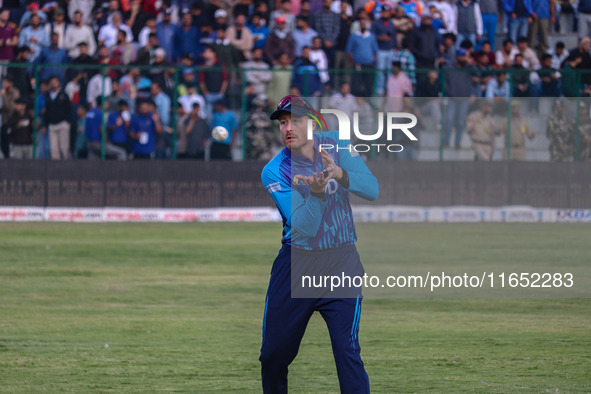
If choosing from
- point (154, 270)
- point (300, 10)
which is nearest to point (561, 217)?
point (300, 10)

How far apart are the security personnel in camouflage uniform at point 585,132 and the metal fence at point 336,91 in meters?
0.02

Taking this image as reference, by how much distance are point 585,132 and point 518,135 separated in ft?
5.32

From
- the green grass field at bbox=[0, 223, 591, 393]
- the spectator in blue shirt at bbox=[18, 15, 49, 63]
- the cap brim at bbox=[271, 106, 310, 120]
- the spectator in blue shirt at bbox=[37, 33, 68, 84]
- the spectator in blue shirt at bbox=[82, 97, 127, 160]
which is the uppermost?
the spectator in blue shirt at bbox=[18, 15, 49, 63]

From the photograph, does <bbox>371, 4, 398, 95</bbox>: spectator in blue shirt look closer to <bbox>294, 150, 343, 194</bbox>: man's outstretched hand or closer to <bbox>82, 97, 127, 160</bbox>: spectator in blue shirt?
<bbox>82, 97, 127, 160</bbox>: spectator in blue shirt

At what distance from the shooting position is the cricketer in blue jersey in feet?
18.5

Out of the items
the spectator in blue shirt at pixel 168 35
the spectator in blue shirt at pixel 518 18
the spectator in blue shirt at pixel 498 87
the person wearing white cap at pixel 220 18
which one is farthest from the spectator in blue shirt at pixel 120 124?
the spectator in blue shirt at pixel 518 18

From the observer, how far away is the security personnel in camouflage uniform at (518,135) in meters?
22.8

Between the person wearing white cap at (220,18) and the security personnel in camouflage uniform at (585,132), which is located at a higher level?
the person wearing white cap at (220,18)

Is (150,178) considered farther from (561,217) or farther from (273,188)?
(273,188)

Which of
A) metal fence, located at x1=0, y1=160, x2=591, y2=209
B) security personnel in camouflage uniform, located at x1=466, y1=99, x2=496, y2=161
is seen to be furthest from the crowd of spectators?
metal fence, located at x1=0, y1=160, x2=591, y2=209

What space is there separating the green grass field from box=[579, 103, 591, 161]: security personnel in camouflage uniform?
5648mm

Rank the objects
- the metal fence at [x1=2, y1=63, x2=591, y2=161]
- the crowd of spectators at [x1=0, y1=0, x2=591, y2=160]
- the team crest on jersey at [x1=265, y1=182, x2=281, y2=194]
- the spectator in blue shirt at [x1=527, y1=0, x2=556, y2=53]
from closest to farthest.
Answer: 1. the team crest on jersey at [x1=265, y1=182, x2=281, y2=194]
2. the crowd of spectators at [x1=0, y1=0, x2=591, y2=160]
3. the metal fence at [x1=2, y1=63, x2=591, y2=161]
4. the spectator in blue shirt at [x1=527, y1=0, x2=556, y2=53]

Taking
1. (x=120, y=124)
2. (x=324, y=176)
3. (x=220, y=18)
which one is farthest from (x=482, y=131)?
(x=324, y=176)

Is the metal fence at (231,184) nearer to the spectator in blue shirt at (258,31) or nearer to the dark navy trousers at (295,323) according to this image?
the spectator in blue shirt at (258,31)
